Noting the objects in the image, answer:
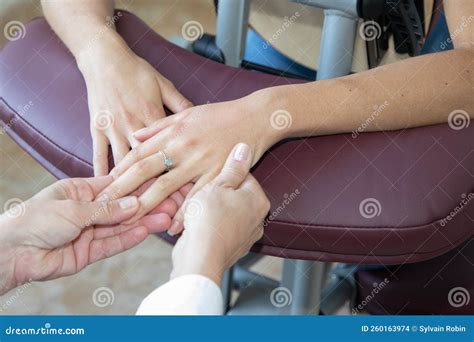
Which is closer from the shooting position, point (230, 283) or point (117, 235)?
point (117, 235)

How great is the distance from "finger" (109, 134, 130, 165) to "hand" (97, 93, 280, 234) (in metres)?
0.02

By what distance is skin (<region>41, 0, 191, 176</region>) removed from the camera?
40.6 inches

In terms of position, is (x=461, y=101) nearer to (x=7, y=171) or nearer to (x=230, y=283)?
(x=230, y=283)

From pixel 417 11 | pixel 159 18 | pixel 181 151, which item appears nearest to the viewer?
pixel 181 151

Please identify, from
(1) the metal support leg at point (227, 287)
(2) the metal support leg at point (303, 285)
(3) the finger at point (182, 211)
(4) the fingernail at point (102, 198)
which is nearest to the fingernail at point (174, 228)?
(3) the finger at point (182, 211)

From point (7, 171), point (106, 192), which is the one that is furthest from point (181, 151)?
point (7, 171)

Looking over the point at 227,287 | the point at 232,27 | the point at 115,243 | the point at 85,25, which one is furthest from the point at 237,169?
the point at 227,287

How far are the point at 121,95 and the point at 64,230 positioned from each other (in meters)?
0.24

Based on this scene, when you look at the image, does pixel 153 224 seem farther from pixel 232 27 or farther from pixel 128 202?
pixel 232 27

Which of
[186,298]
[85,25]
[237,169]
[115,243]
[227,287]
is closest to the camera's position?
[186,298]

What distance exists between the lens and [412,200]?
90cm

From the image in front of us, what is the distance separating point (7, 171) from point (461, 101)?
162cm

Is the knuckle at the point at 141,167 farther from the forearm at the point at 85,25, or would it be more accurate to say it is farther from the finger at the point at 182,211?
the forearm at the point at 85,25

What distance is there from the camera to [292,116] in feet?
3.34
